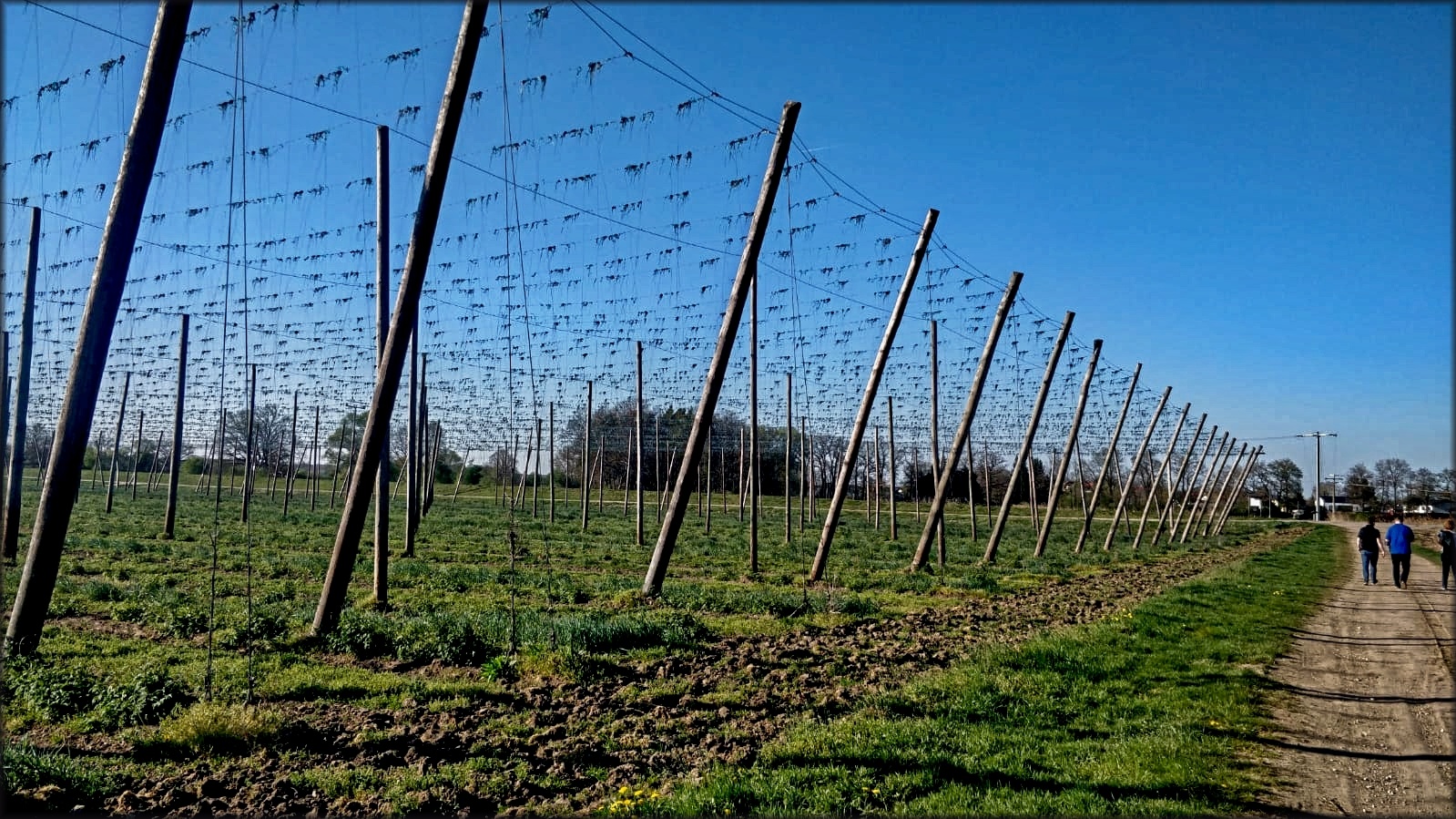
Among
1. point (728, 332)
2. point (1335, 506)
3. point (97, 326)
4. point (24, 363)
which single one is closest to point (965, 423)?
point (728, 332)

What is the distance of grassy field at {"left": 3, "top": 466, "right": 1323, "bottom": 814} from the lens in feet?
17.4

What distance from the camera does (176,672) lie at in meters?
8.38

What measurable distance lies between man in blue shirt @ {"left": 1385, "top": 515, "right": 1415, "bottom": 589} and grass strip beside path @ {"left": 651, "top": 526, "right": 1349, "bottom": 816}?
1187cm

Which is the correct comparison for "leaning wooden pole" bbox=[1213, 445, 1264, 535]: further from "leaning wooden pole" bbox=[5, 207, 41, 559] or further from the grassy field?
"leaning wooden pole" bbox=[5, 207, 41, 559]

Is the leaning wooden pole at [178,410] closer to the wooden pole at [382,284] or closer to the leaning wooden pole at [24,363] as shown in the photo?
the leaning wooden pole at [24,363]

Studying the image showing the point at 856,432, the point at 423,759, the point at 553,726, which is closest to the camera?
the point at 423,759

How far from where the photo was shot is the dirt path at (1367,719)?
17.7 feet

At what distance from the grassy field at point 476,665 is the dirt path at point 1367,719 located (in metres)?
0.61

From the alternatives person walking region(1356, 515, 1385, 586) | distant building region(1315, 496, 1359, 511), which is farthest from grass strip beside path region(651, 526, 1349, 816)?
distant building region(1315, 496, 1359, 511)

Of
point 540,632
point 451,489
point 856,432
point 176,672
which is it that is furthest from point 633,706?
point 451,489

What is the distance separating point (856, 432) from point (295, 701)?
38.5 ft

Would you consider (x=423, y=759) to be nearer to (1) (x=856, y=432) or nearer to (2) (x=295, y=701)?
(2) (x=295, y=701)

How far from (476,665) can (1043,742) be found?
5.78 meters

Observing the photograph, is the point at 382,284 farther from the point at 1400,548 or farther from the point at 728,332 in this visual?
the point at 1400,548
